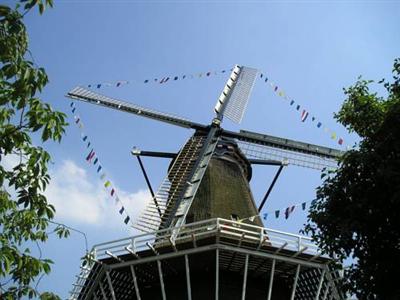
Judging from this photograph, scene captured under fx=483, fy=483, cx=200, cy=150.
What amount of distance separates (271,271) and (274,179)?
18.9 feet

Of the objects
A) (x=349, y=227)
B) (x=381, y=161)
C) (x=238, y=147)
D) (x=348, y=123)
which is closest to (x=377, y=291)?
(x=349, y=227)

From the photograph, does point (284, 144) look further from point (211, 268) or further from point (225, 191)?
point (211, 268)

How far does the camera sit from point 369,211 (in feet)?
28.3

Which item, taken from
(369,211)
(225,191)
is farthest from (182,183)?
(369,211)

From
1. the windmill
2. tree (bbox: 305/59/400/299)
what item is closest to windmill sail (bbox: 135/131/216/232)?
the windmill

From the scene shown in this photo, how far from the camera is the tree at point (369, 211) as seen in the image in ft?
27.1

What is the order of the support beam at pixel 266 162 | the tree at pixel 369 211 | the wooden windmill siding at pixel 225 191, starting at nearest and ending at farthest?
the tree at pixel 369 211 → the wooden windmill siding at pixel 225 191 → the support beam at pixel 266 162

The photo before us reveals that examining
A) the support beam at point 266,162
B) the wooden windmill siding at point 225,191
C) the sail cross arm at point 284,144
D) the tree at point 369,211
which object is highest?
the sail cross arm at point 284,144

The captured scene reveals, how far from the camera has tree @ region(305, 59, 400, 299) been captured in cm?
826

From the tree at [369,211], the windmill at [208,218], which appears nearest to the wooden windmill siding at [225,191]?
the windmill at [208,218]

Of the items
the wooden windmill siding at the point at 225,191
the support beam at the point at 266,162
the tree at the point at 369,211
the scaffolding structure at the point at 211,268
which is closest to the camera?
the tree at the point at 369,211

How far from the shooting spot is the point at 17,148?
5141mm

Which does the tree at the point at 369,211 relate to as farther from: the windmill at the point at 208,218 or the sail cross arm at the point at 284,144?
the sail cross arm at the point at 284,144

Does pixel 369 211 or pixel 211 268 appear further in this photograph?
Result: pixel 211 268
